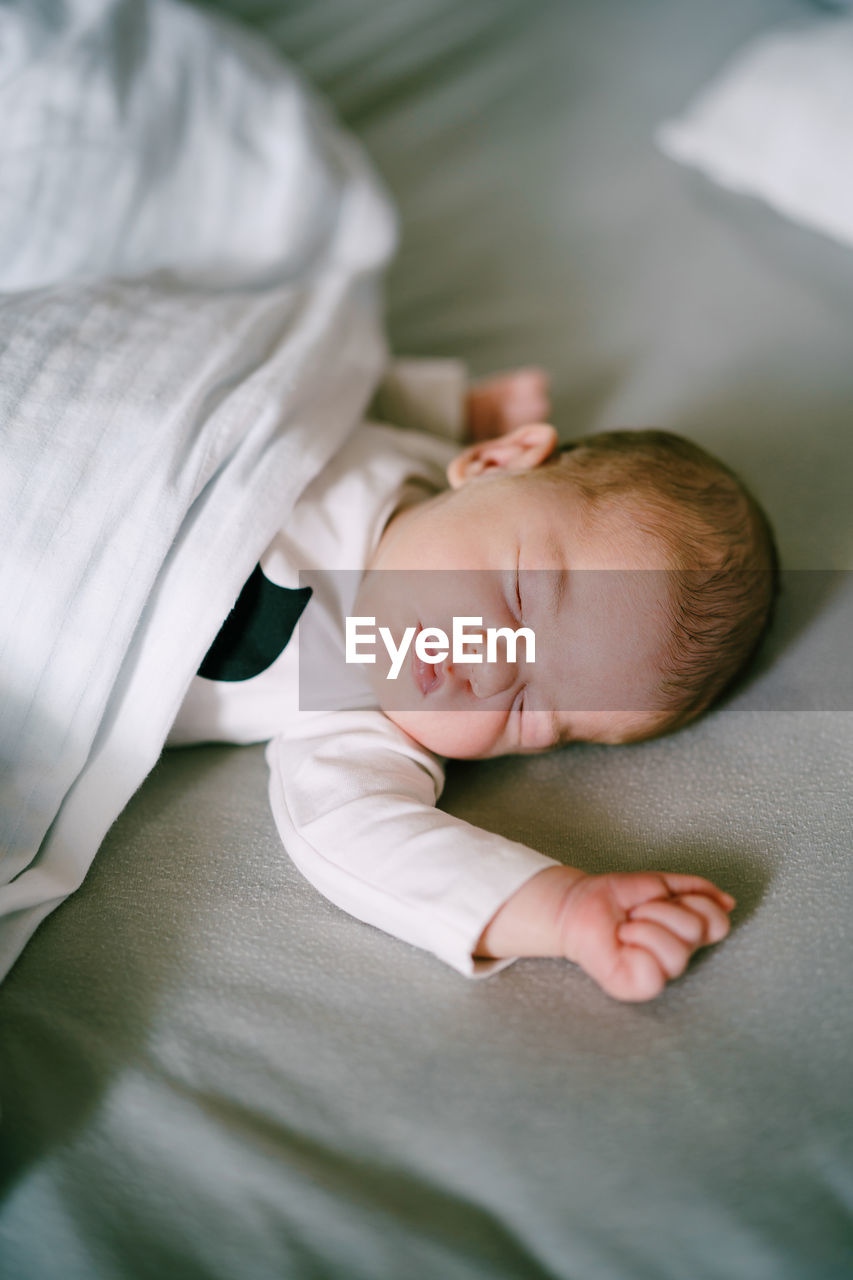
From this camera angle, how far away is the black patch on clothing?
80 centimetres

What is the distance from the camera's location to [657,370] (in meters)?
1.06

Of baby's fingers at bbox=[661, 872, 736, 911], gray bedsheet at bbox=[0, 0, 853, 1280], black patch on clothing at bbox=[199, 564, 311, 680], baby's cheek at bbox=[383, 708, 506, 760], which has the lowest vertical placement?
gray bedsheet at bbox=[0, 0, 853, 1280]

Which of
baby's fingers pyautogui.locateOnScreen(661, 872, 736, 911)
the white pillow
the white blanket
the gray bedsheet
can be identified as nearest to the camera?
the gray bedsheet

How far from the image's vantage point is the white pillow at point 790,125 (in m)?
1.04

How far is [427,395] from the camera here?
44.6 inches

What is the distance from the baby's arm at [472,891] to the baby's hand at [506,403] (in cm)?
56

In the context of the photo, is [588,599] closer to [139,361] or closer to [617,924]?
[617,924]

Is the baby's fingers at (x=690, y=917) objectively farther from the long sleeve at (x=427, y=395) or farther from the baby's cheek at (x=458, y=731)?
the long sleeve at (x=427, y=395)

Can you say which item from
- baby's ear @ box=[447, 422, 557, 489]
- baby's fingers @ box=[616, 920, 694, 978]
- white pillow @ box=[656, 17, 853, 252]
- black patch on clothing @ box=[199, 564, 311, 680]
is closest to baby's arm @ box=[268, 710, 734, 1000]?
baby's fingers @ box=[616, 920, 694, 978]

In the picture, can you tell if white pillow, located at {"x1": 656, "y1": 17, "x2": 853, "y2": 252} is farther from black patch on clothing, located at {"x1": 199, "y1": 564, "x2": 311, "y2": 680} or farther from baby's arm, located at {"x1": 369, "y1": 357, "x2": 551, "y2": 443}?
black patch on clothing, located at {"x1": 199, "y1": 564, "x2": 311, "y2": 680}

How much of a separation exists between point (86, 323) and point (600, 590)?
1.71 ft

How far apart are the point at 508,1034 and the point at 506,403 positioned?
78 cm

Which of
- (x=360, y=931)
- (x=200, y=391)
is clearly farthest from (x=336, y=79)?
(x=360, y=931)

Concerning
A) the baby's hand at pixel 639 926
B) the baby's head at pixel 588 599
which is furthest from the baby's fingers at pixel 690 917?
the baby's head at pixel 588 599
